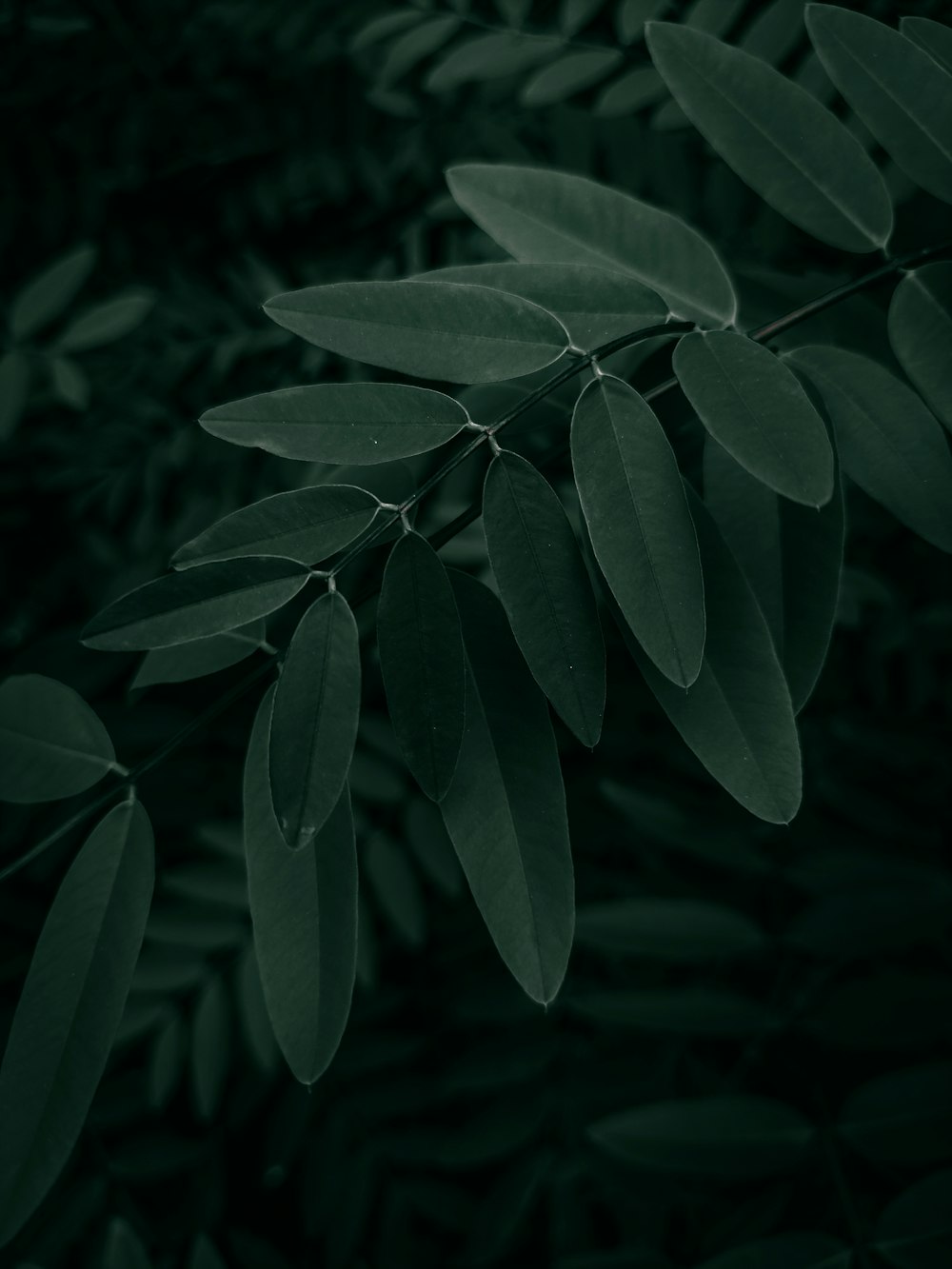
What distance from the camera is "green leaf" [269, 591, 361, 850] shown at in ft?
1.61

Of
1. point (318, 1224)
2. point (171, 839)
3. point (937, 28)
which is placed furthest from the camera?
point (171, 839)

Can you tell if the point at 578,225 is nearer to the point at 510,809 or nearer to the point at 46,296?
the point at 510,809

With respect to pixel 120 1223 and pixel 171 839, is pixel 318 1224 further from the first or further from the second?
pixel 171 839

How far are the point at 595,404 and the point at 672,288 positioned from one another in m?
0.14

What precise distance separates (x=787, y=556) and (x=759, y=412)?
0.36ft

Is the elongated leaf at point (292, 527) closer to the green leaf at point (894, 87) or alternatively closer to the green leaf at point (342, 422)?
the green leaf at point (342, 422)

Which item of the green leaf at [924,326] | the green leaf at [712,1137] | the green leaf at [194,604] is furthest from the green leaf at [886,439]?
the green leaf at [712,1137]

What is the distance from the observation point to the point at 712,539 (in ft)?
1.90

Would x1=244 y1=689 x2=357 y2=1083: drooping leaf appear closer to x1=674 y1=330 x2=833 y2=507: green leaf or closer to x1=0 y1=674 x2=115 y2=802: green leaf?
x1=0 y1=674 x2=115 y2=802: green leaf

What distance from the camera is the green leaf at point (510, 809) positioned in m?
0.52

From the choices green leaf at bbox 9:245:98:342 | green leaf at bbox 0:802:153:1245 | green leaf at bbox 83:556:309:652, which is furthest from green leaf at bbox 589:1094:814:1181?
green leaf at bbox 9:245:98:342

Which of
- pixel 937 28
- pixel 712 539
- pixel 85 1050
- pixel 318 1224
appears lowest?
pixel 318 1224

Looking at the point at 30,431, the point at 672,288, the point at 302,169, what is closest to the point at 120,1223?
the point at 672,288

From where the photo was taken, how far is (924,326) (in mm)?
596
